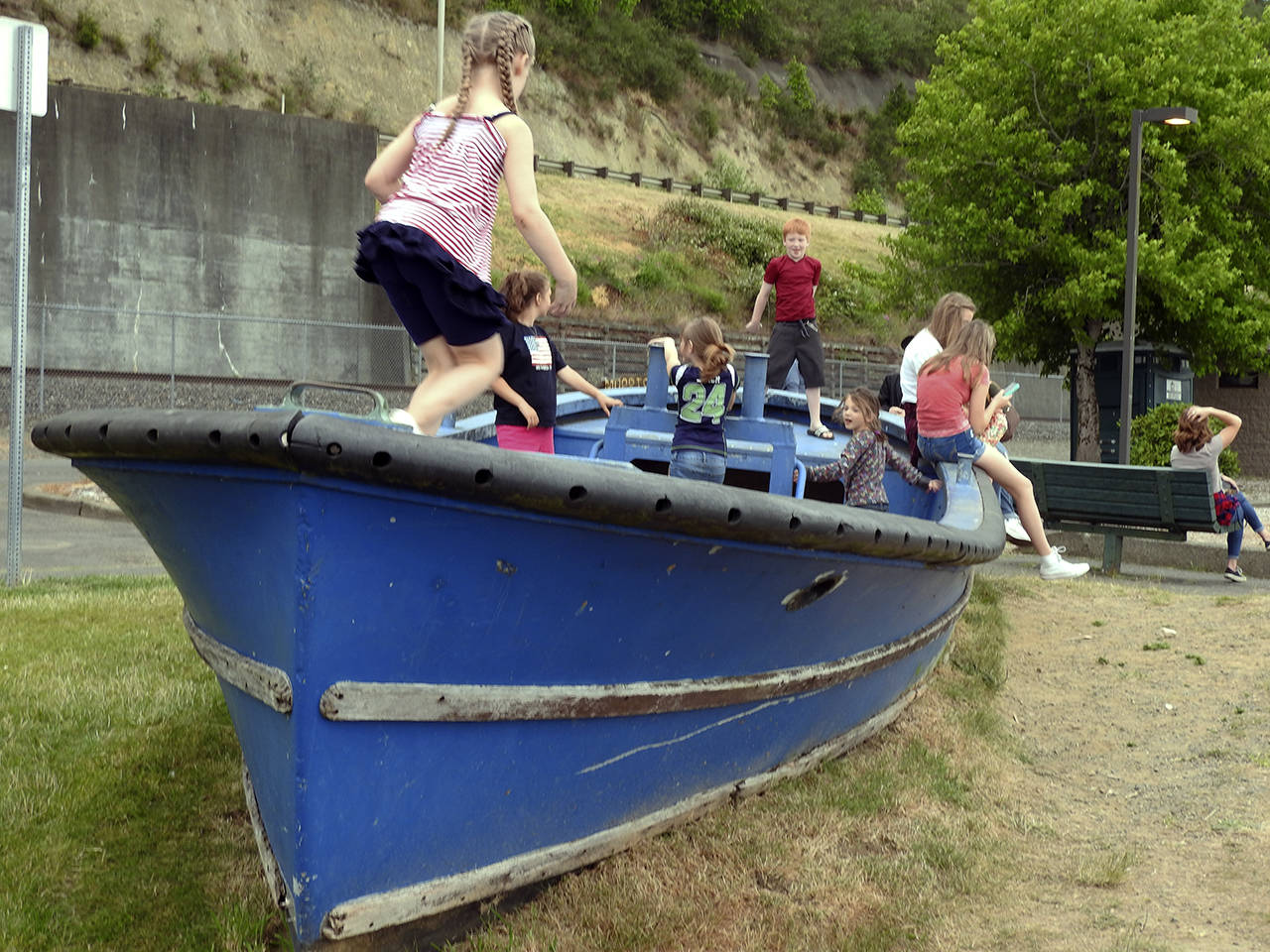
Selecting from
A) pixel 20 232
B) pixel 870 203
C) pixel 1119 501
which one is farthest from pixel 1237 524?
pixel 870 203

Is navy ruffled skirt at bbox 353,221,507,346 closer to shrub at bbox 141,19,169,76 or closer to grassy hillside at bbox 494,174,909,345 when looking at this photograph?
grassy hillside at bbox 494,174,909,345

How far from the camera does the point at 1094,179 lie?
2342cm

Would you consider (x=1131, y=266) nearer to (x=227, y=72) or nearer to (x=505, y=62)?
(x=505, y=62)

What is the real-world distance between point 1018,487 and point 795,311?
229 cm

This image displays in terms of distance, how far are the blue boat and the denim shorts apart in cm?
253

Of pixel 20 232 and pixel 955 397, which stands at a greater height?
pixel 20 232

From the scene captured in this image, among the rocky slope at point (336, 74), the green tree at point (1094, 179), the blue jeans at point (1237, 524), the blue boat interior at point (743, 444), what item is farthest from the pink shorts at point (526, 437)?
the rocky slope at point (336, 74)

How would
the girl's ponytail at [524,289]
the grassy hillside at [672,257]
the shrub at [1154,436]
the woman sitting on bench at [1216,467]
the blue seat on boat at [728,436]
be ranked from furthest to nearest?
the grassy hillside at [672,257] < the shrub at [1154,436] < the woman sitting on bench at [1216,467] < the blue seat on boat at [728,436] < the girl's ponytail at [524,289]

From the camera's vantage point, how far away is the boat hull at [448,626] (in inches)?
110

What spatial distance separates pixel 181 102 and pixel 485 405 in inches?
336

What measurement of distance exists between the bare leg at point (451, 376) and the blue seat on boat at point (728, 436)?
83.8 inches

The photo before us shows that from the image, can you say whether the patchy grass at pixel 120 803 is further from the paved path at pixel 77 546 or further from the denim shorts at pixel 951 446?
the denim shorts at pixel 951 446

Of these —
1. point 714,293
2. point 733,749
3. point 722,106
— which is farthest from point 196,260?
point 722,106

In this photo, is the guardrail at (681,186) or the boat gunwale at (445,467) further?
the guardrail at (681,186)
